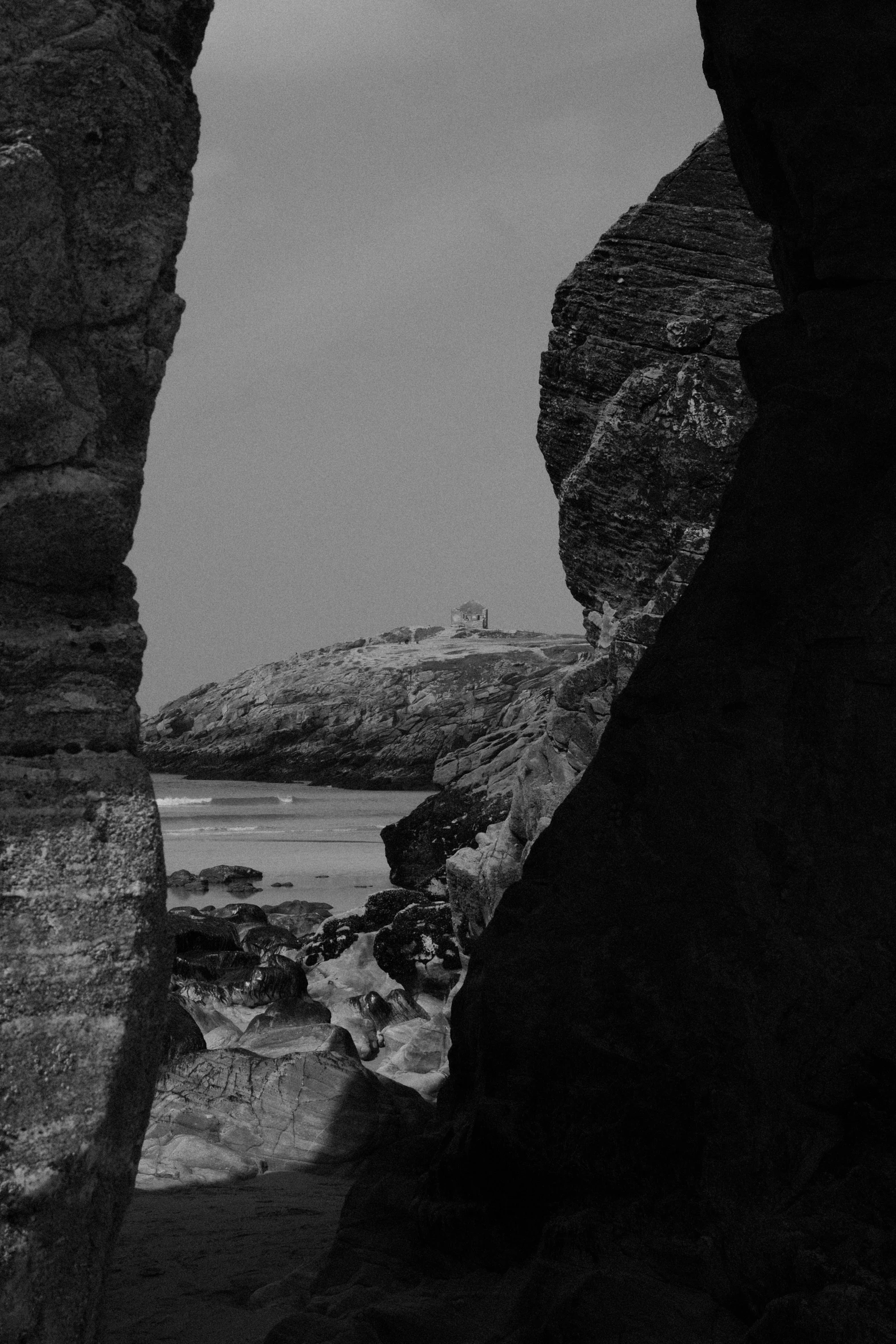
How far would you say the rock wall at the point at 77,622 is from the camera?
287cm

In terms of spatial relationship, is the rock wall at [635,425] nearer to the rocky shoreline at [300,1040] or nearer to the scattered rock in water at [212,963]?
the rocky shoreline at [300,1040]

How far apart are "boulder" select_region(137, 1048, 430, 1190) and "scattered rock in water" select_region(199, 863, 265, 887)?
43.9 feet

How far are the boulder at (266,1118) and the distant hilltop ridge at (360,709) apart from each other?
3835 cm

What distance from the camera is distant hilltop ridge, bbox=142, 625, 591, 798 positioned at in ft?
164

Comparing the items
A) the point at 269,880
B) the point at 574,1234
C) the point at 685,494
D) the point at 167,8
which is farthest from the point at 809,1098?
the point at 269,880

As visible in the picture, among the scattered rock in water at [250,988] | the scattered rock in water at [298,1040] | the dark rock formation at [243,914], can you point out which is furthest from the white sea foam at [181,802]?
the scattered rock in water at [298,1040]

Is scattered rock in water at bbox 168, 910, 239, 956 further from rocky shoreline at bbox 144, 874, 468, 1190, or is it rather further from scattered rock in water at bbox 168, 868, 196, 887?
scattered rock in water at bbox 168, 868, 196, 887

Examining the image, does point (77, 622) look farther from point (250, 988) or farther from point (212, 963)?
point (212, 963)

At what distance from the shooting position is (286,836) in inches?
1115

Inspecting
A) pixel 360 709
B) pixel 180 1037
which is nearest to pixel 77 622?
pixel 180 1037

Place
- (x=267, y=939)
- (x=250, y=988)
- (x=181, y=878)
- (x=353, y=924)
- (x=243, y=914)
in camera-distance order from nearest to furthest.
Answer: (x=250, y=988) < (x=353, y=924) < (x=267, y=939) < (x=243, y=914) < (x=181, y=878)

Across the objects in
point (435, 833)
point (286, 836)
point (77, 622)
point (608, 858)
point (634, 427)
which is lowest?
point (286, 836)

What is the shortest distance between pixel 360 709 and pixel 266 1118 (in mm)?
46745

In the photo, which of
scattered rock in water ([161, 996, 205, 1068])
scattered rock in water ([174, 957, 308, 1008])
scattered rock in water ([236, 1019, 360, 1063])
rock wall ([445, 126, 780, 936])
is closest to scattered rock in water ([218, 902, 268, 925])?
rock wall ([445, 126, 780, 936])
